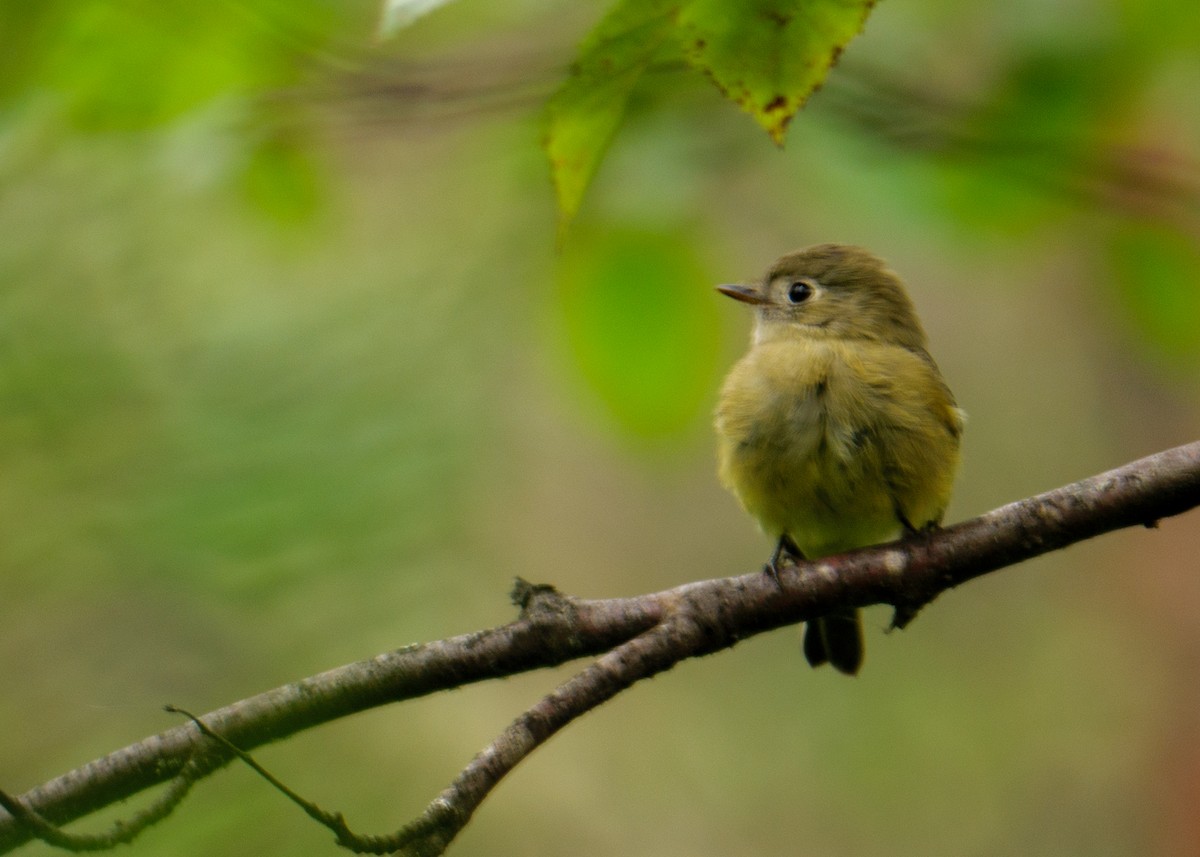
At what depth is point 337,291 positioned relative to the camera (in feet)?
13.3

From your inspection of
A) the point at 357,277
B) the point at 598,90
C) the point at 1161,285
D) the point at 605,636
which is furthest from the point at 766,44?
Answer: the point at 357,277

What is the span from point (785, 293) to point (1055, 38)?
1820 millimetres

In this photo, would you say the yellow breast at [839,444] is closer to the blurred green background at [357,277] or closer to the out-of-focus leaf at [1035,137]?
the blurred green background at [357,277]

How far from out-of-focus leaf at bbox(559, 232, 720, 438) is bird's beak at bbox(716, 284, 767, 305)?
1.03 meters

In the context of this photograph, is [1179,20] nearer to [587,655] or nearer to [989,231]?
[989,231]

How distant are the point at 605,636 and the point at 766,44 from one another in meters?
1.11

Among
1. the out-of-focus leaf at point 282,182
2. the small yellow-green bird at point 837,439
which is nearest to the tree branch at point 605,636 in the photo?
the small yellow-green bird at point 837,439

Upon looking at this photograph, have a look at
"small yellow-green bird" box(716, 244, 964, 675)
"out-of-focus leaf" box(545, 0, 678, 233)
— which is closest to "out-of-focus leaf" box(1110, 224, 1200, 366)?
"small yellow-green bird" box(716, 244, 964, 675)

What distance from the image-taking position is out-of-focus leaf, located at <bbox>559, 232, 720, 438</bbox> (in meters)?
2.85

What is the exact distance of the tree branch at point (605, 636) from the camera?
204 centimetres

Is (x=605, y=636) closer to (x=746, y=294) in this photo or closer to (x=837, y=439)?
(x=837, y=439)

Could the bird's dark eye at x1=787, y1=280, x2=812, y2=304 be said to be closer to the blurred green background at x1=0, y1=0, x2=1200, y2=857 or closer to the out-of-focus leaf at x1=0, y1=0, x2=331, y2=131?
the blurred green background at x1=0, y1=0, x2=1200, y2=857

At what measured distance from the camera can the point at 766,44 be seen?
1.72 metres

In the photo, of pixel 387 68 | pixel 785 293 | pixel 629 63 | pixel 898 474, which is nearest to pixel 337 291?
pixel 387 68
